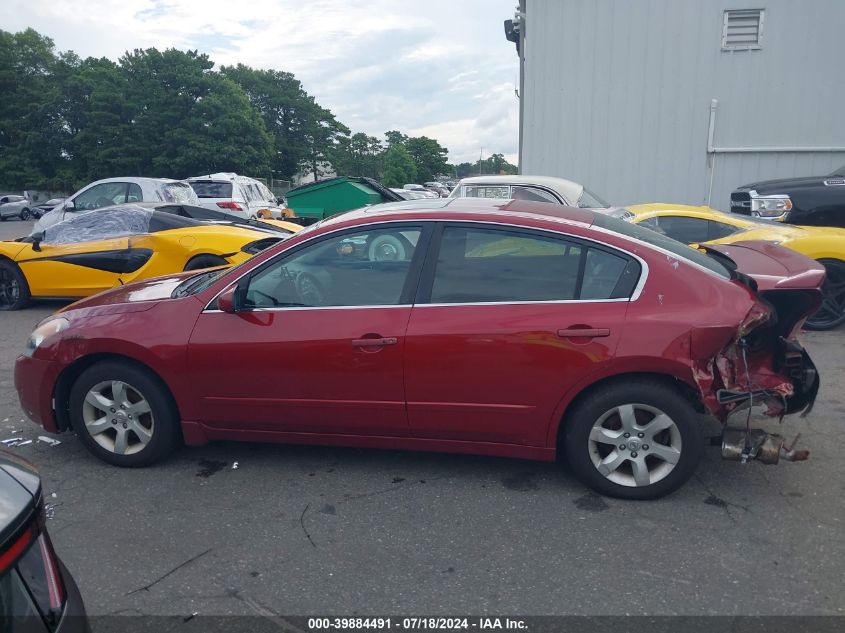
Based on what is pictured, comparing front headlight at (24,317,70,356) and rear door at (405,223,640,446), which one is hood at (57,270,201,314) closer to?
front headlight at (24,317,70,356)

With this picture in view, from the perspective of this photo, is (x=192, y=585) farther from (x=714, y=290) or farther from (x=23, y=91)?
(x=23, y=91)

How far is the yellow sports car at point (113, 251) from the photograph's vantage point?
829 centimetres

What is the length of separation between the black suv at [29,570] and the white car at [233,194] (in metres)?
15.7

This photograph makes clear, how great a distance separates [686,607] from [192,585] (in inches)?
81.5

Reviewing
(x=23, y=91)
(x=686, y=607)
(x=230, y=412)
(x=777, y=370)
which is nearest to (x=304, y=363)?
(x=230, y=412)

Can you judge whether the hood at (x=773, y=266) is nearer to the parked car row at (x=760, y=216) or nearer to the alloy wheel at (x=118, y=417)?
the parked car row at (x=760, y=216)

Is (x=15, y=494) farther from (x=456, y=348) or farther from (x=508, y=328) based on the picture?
(x=508, y=328)

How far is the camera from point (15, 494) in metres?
1.69

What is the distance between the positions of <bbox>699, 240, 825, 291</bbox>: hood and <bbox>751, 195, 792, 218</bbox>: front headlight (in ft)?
14.4

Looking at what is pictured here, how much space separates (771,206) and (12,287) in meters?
9.77

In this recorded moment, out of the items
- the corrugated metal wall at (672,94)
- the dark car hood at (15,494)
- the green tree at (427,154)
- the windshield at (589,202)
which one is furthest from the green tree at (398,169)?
the dark car hood at (15,494)

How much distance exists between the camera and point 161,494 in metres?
3.81

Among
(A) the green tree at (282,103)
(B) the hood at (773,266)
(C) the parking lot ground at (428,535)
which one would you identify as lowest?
(C) the parking lot ground at (428,535)

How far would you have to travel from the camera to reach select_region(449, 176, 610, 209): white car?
28.0 feet
